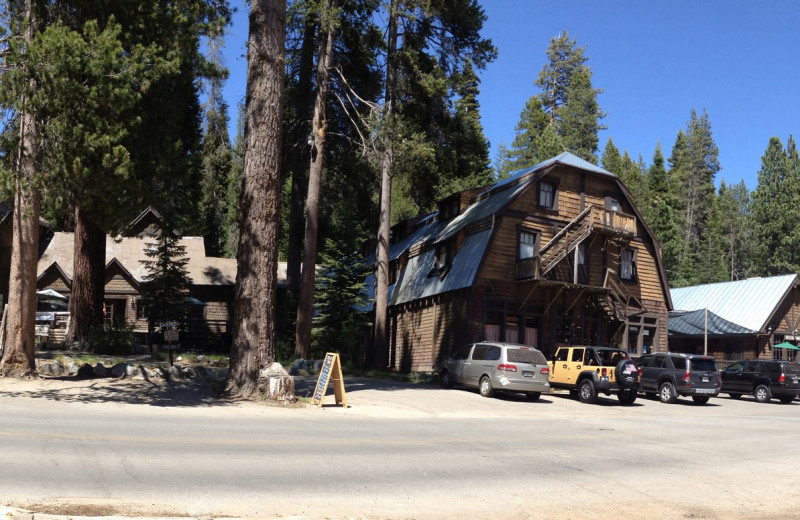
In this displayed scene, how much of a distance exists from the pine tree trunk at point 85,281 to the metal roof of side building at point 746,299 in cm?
3267

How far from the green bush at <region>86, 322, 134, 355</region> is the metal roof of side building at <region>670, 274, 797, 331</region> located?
1245 inches

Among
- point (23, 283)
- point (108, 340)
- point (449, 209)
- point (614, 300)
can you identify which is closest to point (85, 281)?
point (108, 340)

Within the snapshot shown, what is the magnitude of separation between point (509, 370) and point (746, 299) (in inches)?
1112

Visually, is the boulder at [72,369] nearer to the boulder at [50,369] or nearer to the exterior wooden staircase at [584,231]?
the boulder at [50,369]

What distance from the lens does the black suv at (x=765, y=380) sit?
95.7 ft

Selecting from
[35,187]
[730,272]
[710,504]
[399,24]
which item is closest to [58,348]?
[35,187]

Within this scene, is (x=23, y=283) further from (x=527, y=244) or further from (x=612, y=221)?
(x=612, y=221)

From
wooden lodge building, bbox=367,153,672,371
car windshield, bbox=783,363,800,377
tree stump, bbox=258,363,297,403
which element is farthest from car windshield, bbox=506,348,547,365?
car windshield, bbox=783,363,800,377

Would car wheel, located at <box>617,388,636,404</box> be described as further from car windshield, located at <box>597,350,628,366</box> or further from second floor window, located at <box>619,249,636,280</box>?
second floor window, located at <box>619,249,636,280</box>

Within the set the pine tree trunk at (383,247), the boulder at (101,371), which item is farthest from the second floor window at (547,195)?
the boulder at (101,371)

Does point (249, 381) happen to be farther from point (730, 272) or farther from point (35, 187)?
point (730, 272)

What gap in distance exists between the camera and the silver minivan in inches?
902

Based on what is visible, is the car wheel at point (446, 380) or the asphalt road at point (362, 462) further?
the car wheel at point (446, 380)

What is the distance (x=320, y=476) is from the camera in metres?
9.31
